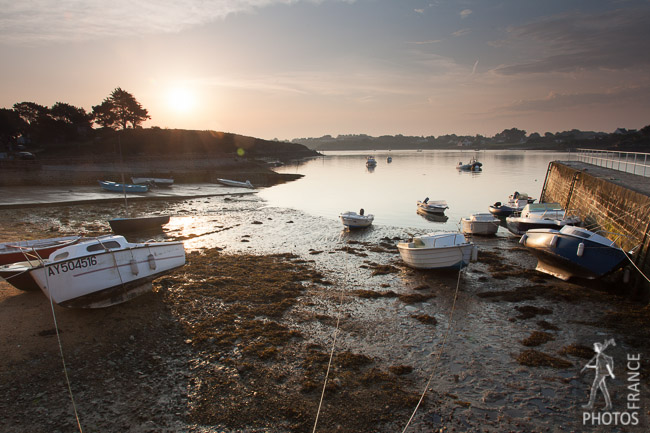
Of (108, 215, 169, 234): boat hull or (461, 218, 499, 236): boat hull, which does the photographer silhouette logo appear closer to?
(461, 218, 499, 236): boat hull

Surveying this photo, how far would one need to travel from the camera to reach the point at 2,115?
73062 millimetres

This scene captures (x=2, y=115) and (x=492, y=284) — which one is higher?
(x=2, y=115)

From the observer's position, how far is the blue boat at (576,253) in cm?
1300

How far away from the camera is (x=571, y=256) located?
1380cm

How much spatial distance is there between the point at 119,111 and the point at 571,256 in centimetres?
11461

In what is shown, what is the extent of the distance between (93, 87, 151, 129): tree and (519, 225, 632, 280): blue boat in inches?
4390

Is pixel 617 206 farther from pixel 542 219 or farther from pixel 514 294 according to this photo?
pixel 514 294

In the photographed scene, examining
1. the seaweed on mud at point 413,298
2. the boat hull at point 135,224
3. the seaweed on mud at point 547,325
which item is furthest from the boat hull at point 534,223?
the boat hull at point 135,224

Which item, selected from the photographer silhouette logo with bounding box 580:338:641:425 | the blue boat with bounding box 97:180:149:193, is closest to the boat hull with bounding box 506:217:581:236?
the photographer silhouette logo with bounding box 580:338:641:425

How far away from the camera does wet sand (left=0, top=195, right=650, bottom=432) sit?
22.5 feet

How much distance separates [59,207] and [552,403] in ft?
132

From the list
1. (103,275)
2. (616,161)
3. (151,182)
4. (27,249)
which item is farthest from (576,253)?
(151,182)

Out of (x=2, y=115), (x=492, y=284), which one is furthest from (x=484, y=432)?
(x=2, y=115)

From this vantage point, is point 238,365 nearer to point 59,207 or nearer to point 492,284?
point 492,284
